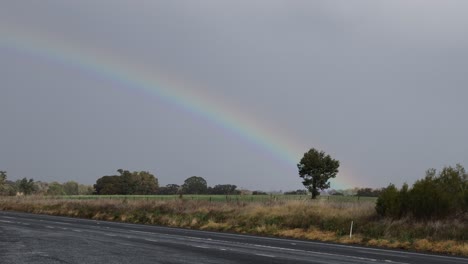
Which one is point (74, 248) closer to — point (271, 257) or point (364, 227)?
point (271, 257)

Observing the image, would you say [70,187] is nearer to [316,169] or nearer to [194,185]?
[194,185]

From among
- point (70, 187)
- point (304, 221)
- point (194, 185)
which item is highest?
point (194, 185)

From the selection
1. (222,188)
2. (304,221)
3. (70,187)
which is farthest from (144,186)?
(304,221)

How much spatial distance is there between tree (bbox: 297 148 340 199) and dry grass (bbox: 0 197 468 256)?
42358 mm

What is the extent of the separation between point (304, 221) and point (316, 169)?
5462 centimetres

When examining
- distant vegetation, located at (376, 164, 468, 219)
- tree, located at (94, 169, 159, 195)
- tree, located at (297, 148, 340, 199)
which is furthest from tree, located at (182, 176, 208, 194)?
distant vegetation, located at (376, 164, 468, 219)

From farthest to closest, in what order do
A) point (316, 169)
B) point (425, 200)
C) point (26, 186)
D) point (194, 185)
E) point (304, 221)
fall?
point (194, 185) < point (26, 186) < point (316, 169) < point (304, 221) < point (425, 200)

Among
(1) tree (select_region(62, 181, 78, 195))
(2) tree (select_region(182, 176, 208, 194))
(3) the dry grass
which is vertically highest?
(2) tree (select_region(182, 176, 208, 194))

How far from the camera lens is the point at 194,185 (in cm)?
16325

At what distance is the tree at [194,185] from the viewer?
15804 centimetres

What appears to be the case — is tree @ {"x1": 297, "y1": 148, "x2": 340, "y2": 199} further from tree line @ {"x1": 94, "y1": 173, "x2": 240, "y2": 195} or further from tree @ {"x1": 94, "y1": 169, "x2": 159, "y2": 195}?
tree @ {"x1": 94, "y1": 169, "x2": 159, "y2": 195}

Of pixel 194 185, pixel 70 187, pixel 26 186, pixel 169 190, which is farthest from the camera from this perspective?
pixel 70 187

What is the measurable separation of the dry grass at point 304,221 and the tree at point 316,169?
42.4 m

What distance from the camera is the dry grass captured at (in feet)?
75.8
